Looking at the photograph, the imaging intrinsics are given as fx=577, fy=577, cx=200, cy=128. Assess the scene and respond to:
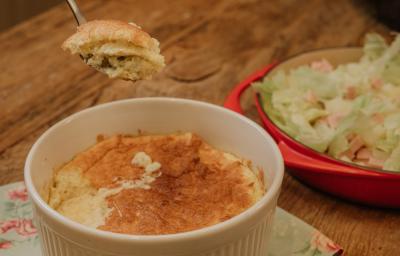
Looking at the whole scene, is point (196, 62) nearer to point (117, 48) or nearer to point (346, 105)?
point (346, 105)

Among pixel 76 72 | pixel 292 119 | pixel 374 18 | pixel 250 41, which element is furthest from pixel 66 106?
pixel 374 18

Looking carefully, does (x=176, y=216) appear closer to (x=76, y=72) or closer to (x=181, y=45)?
(x=76, y=72)

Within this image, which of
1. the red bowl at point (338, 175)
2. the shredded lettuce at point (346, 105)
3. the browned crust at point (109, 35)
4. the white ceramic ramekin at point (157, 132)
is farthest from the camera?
the shredded lettuce at point (346, 105)

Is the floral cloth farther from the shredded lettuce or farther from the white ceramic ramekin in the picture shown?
the shredded lettuce

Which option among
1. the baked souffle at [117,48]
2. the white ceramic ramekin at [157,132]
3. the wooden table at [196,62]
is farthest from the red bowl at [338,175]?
the baked souffle at [117,48]

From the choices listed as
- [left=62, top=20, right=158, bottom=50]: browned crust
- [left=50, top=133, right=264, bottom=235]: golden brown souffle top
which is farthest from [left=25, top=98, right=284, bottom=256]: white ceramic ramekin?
[left=62, top=20, right=158, bottom=50]: browned crust

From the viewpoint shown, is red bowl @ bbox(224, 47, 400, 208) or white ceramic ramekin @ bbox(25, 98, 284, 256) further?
red bowl @ bbox(224, 47, 400, 208)

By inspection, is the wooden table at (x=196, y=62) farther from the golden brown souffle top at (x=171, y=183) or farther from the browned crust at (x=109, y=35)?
the browned crust at (x=109, y=35)
